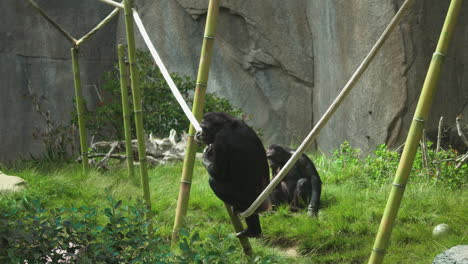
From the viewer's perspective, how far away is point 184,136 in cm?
935

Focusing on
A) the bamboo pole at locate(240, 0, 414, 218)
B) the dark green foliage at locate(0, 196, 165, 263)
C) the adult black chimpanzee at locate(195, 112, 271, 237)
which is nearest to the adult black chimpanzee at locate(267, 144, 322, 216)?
the adult black chimpanzee at locate(195, 112, 271, 237)

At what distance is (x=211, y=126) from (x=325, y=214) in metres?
2.26

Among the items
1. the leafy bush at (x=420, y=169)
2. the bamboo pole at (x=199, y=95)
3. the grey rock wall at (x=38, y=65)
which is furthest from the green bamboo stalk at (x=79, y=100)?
the grey rock wall at (x=38, y=65)

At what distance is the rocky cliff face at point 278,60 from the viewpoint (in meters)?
8.70

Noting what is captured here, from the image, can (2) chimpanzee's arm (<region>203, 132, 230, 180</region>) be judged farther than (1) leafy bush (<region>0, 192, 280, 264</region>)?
Yes

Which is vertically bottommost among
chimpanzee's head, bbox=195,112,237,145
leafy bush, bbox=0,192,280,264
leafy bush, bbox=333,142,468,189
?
leafy bush, bbox=333,142,468,189

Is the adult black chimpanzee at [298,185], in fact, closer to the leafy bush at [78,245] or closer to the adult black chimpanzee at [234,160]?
the adult black chimpanzee at [234,160]

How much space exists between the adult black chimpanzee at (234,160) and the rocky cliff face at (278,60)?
4560 millimetres

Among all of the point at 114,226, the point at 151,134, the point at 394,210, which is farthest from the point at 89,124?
the point at 394,210

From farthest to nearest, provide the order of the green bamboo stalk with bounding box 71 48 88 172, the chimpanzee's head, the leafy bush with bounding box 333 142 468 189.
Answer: the green bamboo stalk with bounding box 71 48 88 172
the leafy bush with bounding box 333 142 468 189
the chimpanzee's head

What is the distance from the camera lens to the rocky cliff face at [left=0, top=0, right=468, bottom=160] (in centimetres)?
870

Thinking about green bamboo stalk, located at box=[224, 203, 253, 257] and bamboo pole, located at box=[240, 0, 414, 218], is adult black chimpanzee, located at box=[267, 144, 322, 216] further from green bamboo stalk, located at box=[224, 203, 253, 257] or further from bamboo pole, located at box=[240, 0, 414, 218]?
bamboo pole, located at box=[240, 0, 414, 218]

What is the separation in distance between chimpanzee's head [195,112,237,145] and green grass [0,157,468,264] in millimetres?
642

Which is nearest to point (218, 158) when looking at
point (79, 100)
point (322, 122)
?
point (322, 122)
